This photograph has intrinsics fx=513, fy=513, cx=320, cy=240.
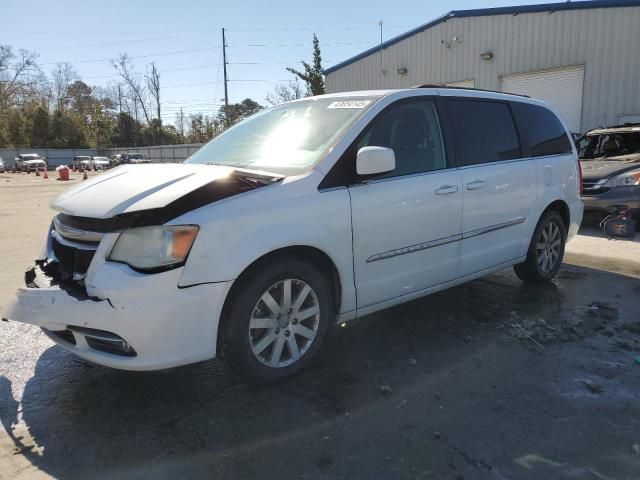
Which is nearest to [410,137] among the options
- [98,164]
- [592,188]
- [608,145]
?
[592,188]

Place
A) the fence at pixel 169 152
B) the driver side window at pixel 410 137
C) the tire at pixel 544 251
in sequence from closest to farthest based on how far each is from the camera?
the driver side window at pixel 410 137 → the tire at pixel 544 251 → the fence at pixel 169 152

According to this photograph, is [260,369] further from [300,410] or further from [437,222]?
[437,222]

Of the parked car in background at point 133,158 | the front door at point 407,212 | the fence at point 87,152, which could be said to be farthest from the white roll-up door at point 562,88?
the parked car in background at point 133,158

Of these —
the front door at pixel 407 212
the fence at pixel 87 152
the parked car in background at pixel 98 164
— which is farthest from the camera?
the parked car in background at pixel 98 164

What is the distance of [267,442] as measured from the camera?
8.48 feet

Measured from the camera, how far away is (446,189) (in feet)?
12.6

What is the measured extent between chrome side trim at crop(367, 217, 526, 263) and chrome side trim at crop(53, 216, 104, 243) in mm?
1657

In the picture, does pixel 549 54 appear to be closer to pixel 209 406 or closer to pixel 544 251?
pixel 544 251

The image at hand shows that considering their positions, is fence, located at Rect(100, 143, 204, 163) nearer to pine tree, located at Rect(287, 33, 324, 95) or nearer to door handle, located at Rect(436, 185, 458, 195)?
pine tree, located at Rect(287, 33, 324, 95)

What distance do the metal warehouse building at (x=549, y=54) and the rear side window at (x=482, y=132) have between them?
11.7m

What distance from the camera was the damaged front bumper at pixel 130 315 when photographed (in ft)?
8.41

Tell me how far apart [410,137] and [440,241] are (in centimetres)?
81

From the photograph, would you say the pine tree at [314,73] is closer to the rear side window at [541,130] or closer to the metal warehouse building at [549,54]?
the metal warehouse building at [549,54]

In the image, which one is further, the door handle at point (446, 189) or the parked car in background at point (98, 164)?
the parked car in background at point (98, 164)
